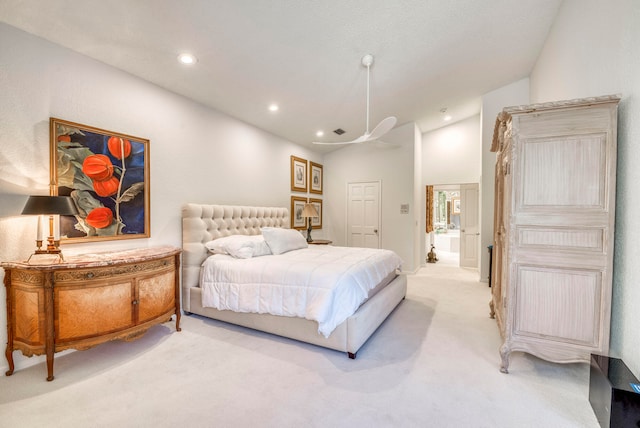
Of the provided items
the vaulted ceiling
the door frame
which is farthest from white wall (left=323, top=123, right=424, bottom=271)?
the vaulted ceiling

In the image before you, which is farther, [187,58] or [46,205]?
[187,58]

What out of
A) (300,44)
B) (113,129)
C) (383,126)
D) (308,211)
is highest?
(300,44)

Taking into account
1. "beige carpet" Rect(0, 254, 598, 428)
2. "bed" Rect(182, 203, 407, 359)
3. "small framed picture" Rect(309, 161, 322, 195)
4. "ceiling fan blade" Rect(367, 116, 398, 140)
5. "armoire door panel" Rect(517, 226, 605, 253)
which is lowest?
"beige carpet" Rect(0, 254, 598, 428)

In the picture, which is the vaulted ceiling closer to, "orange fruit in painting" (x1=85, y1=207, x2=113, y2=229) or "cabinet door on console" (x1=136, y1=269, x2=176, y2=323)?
"orange fruit in painting" (x1=85, y1=207, x2=113, y2=229)

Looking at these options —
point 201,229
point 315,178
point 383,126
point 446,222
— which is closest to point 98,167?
point 201,229

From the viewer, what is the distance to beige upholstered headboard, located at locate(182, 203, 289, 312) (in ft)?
11.9

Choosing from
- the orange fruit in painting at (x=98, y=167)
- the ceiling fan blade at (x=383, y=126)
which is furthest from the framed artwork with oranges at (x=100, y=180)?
the ceiling fan blade at (x=383, y=126)

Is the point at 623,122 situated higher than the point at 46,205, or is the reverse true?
the point at 623,122

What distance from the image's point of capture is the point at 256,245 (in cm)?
365

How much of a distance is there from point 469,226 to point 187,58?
672 centimetres

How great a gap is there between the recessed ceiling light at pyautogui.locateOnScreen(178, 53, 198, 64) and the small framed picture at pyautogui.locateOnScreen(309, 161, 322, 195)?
375 centimetres

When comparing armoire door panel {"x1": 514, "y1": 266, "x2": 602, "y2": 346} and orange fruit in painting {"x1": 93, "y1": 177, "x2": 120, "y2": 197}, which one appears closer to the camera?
armoire door panel {"x1": 514, "y1": 266, "x2": 602, "y2": 346}

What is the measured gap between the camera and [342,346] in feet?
8.62

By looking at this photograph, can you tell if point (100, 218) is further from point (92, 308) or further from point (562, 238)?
point (562, 238)
